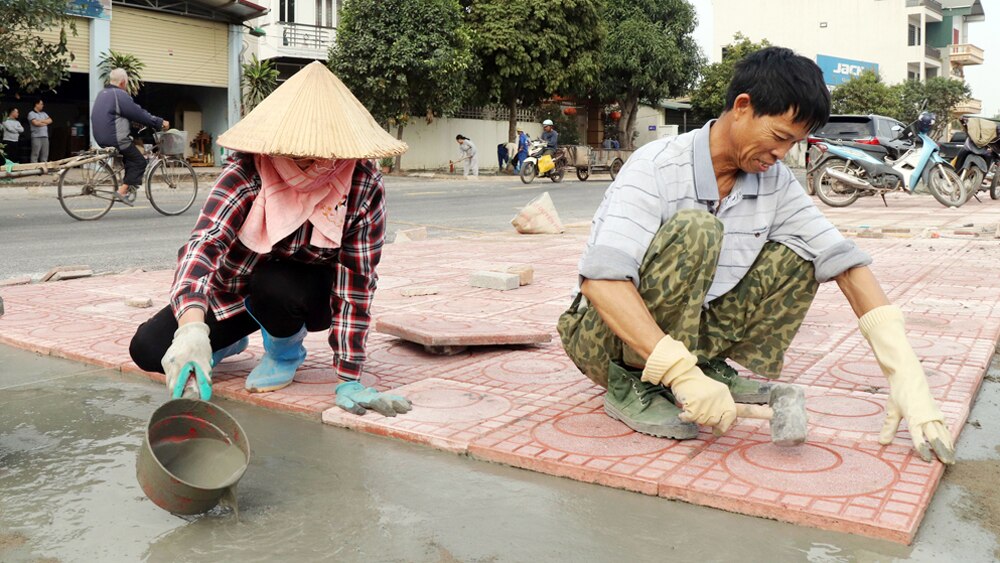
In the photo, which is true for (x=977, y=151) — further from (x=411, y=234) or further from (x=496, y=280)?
(x=496, y=280)

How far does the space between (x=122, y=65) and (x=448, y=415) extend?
18085 millimetres

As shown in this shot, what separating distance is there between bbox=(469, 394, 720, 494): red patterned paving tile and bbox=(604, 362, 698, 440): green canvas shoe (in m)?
0.03

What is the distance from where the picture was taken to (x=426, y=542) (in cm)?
201

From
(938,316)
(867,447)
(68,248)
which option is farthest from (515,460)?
(68,248)

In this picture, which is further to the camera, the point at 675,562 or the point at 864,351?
the point at 864,351

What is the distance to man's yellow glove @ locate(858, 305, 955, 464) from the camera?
2412mm

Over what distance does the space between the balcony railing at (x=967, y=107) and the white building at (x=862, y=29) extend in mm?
113

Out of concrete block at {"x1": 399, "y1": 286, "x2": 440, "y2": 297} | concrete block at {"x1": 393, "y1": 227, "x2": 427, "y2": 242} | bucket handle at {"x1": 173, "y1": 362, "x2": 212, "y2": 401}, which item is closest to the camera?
bucket handle at {"x1": 173, "y1": 362, "x2": 212, "y2": 401}

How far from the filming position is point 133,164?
10.2m

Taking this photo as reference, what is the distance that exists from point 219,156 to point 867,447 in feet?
71.8

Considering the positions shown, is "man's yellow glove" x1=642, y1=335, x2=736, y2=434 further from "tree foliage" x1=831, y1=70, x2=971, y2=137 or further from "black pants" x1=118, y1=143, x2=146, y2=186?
"tree foliage" x1=831, y1=70, x2=971, y2=137

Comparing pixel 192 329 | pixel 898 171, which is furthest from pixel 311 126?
pixel 898 171

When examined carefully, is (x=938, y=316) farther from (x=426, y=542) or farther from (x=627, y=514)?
(x=426, y=542)

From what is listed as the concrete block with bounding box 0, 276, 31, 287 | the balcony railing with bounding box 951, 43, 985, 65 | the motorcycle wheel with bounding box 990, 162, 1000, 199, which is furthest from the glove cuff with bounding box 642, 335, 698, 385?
the balcony railing with bounding box 951, 43, 985, 65
